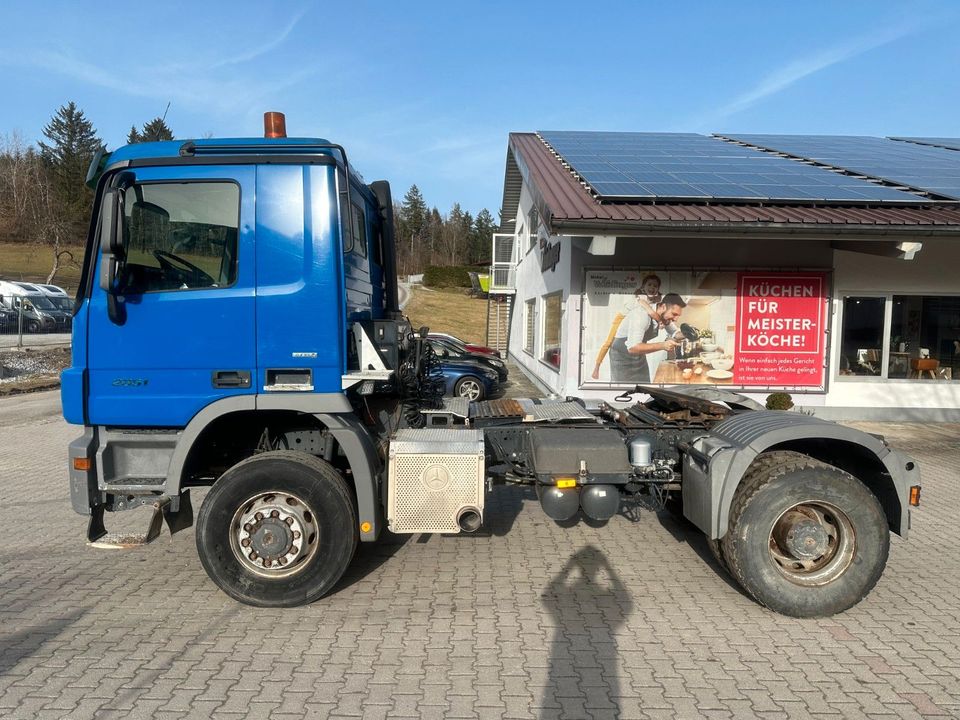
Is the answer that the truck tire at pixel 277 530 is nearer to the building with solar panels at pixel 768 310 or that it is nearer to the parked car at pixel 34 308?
the building with solar panels at pixel 768 310

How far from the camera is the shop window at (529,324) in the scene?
1712 centimetres

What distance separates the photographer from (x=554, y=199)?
974cm

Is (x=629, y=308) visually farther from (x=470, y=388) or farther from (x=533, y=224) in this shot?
(x=533, y=224)

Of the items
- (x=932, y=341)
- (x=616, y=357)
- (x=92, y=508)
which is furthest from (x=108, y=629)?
(x=932, y=341)

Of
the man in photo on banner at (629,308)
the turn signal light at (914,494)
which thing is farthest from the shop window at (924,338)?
the turn signal light at (914,494)

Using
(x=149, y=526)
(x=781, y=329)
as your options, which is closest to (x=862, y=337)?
(x=781, y=329)

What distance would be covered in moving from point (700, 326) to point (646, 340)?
104cm

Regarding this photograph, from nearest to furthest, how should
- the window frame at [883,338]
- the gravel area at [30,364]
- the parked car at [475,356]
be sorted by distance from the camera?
the window frame at [883,338]
the parked car at [475,356]
the gravel area at [30,364]

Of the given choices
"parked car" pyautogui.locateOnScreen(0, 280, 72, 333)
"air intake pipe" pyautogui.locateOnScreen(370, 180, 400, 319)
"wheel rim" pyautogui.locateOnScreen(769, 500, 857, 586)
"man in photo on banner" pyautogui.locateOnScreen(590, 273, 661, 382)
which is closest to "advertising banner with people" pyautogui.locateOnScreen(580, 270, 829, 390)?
"man in photo on banner" pyautogui.locateOnScreen(590, 273, 661, 382)

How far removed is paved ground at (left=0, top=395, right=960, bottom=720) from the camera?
2.95 meters

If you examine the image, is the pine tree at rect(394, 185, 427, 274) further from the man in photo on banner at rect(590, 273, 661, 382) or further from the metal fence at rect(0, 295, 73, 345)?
the man in photo on banner at rect(590, 273, 661, 382)

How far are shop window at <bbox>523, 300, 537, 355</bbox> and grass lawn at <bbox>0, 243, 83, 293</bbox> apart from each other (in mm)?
32898

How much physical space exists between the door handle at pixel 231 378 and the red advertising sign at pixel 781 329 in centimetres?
963

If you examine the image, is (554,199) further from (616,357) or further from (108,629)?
(108,629)
